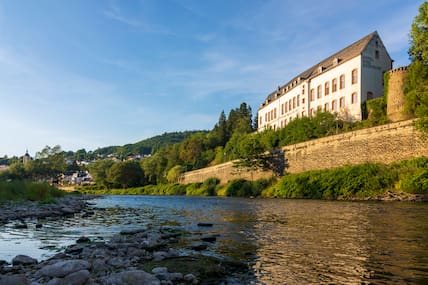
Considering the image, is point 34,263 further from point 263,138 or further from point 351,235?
point 263,138

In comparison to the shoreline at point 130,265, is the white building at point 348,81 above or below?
above

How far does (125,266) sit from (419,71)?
31169mm

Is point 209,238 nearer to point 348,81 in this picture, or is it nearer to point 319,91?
point 348,81

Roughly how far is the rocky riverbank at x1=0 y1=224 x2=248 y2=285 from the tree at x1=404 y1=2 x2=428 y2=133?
66.4 ft

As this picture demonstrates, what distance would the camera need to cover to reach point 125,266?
6652 millimetres

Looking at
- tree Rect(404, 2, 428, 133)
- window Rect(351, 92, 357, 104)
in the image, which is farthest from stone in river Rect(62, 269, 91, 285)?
window Rect(351, 92, 357, 104)

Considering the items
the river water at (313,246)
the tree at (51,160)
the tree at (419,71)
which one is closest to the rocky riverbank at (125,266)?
the river water at (313,246)

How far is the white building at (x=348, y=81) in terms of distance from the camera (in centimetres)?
3812

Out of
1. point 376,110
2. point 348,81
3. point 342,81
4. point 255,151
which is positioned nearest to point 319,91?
point 342,81

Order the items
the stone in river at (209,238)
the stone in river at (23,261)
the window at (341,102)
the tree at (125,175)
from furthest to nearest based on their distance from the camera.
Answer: the tree at (125,175) → the window at (341,102) → the stone in river at (209,238) → the stone in river at (23,261)

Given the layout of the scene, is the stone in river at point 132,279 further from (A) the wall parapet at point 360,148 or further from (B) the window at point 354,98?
(B) the window at point 354,98

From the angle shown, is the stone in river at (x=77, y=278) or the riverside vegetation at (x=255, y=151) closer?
the stone in river at (x=77, y=278)

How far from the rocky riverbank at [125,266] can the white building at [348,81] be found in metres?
34.8

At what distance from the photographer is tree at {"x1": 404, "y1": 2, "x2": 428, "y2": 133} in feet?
73.9
